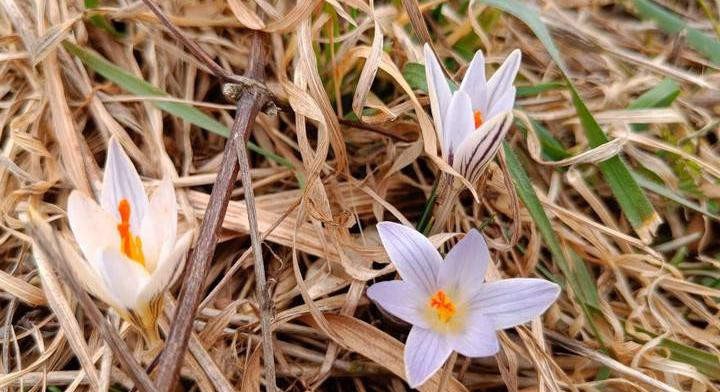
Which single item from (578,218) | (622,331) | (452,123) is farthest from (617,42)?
(452,123)

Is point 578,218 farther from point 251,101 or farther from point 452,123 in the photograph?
point 251,101

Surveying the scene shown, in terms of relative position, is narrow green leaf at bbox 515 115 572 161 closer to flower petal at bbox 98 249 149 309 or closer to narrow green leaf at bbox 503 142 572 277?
narrow green leaf at bbox 503 142 572 277

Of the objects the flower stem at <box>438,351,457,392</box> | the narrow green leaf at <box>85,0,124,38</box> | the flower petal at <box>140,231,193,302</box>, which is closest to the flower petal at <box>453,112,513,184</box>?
the flower stem at <box>438,351,457,392</box>

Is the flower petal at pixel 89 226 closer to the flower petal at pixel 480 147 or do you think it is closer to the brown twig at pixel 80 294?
the brown twig at pixel 80 294

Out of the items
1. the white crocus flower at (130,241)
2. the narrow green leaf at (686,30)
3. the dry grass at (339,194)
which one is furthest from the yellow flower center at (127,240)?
the narrow green leaf at (686,30)

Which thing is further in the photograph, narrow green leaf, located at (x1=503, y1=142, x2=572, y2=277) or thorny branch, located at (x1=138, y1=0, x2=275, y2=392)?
narrow green leaf, located at (x1=503, y1=142, x2=572, y2=277)
